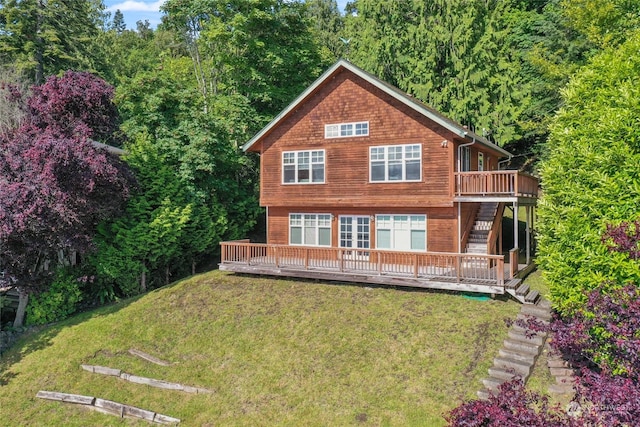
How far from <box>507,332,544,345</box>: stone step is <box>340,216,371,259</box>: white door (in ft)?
24.8

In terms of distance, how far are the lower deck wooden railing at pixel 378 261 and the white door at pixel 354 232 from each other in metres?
0.58

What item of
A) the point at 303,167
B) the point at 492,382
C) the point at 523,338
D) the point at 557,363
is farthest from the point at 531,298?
the point at 303,167

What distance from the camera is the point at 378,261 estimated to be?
51.6 ft

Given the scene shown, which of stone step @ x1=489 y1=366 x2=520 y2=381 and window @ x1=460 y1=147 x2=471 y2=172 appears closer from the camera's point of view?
stone step @ x1=489 y1=366 x2=520 y2=381

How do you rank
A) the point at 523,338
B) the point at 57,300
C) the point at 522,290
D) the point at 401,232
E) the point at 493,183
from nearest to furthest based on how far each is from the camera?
the point at 523,338
the point at 522,290
the point at 493,183
the point at 57,300
the point at 401,232

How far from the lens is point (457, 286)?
556 inches

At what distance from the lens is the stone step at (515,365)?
1044 centimetres

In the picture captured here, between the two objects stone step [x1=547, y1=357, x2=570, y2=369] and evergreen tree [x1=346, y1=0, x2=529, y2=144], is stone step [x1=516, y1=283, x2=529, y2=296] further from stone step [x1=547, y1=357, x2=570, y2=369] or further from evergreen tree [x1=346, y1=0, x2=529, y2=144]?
evergreen tree [x1=346, y1=0, x2=529, y2=144]

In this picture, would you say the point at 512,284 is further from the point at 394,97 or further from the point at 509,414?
the point at 394,97

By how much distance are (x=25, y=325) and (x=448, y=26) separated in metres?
32.3

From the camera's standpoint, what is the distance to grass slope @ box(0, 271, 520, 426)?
1055 centimetres

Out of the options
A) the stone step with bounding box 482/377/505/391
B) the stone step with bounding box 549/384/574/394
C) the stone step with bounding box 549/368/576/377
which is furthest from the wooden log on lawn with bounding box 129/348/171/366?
the stone step with bounding box 549/368/576/377

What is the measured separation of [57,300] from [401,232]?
1500 centimetres

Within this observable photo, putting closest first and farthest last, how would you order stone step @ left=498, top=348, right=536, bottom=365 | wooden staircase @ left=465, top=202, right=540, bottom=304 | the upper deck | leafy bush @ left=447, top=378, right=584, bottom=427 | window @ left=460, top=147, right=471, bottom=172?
leafy bush @ left=447, top=378, right=584, bottom=427
stone step @ left=498, top=348, right=536, bottom=365
wooden staircase @ left=465, top=202, right=540, bottom=304
the upper deck
window @ left=460, top=147, right=471, bottom=172
